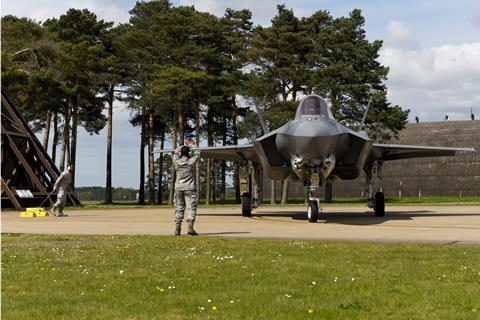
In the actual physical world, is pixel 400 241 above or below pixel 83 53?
below

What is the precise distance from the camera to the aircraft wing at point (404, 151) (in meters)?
22.9

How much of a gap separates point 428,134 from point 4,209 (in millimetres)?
56815

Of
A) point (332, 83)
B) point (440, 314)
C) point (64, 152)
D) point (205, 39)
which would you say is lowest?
point (440, 314)

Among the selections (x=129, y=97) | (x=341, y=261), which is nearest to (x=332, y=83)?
(x=129, y=97)

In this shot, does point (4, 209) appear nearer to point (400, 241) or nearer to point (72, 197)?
point (72, 197)

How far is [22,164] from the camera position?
32406 millimetres

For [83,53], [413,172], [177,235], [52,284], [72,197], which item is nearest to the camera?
[52,284]

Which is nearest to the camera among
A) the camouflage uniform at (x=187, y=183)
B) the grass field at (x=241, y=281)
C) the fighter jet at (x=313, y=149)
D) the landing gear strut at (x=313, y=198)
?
the grass field at (x=241, y=281)

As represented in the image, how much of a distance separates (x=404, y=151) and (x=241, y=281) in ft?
59.9

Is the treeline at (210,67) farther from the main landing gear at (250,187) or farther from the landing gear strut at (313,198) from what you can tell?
the landing gear strut at (313,198)

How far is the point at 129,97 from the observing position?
5806cm

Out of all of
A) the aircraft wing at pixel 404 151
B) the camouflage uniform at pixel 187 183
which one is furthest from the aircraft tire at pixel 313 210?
the camouflage uniform at pixel 187 183

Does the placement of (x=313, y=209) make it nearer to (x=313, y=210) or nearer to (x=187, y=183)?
(x=313, y=210)

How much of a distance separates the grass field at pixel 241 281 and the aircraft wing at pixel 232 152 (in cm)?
1204
